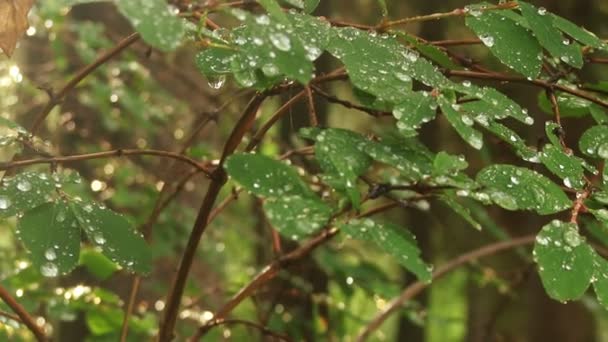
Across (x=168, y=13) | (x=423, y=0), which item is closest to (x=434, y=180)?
(x=168, y=13)

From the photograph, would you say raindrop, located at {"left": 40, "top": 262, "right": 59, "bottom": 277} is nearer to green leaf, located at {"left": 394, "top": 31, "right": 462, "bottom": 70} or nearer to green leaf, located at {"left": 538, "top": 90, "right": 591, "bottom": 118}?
green leaf, located at {"left": 394, "top": 31, "right": 462, "bottom": 70}

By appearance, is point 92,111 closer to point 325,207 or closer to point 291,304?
point 291,304

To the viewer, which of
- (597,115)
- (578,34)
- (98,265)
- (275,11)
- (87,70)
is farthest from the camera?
(98,265)

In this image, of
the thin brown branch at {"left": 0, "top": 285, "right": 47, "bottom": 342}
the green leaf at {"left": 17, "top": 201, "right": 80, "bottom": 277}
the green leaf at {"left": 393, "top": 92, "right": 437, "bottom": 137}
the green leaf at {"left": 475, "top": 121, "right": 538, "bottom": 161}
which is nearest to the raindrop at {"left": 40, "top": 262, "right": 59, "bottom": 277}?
the green leaf at {"left": 17, "top": 201, "right": 80, "bottom": 277}

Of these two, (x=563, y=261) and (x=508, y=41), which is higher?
(x=508, y=41)

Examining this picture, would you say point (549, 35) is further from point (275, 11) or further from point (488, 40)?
point (275, 11)

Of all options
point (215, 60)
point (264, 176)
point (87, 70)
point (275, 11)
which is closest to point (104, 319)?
point (87, 70)
